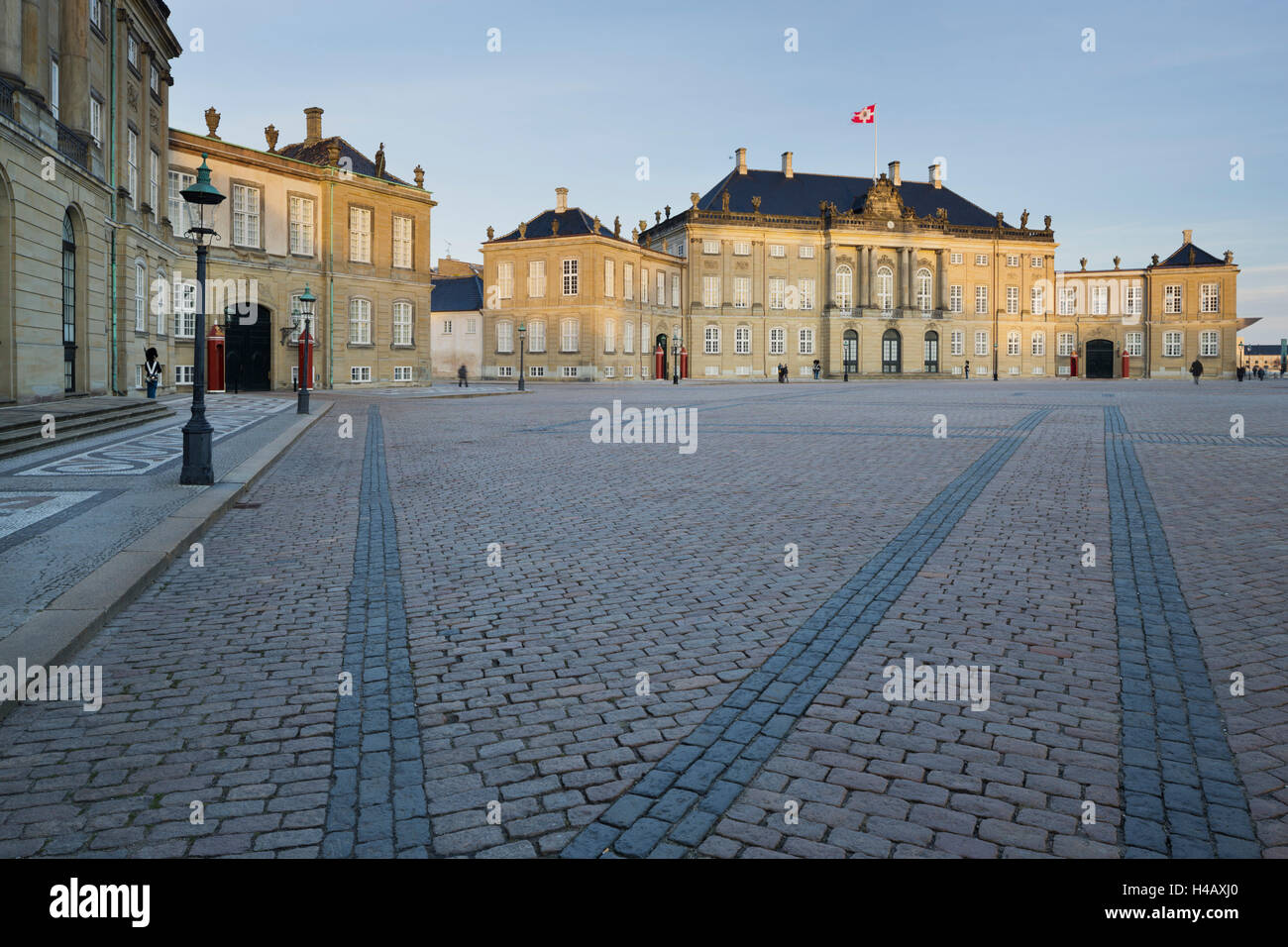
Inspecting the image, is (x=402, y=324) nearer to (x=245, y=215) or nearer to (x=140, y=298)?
(x=245, y=215)

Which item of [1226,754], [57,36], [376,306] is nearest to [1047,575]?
[1226,754]

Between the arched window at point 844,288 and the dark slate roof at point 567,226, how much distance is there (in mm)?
20356

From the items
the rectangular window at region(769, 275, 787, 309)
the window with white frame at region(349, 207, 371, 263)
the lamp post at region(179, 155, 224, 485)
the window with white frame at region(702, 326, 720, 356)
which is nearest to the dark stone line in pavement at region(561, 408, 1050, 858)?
the lamp post at region(179, 155, 224, 485)

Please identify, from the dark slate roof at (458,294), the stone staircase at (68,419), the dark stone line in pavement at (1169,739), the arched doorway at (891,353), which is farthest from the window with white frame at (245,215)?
the arched doorway at (891,353)

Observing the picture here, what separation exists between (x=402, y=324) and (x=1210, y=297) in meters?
75.1

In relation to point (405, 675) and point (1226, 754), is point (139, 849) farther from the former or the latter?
point (1226, 754)

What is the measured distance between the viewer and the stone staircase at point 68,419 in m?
14.3

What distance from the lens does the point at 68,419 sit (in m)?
16.7

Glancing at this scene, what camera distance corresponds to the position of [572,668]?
5.06 m

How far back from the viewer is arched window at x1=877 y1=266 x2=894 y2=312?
273 feet

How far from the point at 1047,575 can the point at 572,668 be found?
3956 mm

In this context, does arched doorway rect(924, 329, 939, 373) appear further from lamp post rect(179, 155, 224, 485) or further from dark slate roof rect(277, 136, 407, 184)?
lamp post rect(179, 155, 224, 485)

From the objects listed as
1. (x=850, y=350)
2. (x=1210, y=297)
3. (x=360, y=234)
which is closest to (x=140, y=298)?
(x=360, y=234)

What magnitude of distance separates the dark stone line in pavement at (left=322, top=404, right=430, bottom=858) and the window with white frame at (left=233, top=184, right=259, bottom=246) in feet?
124
